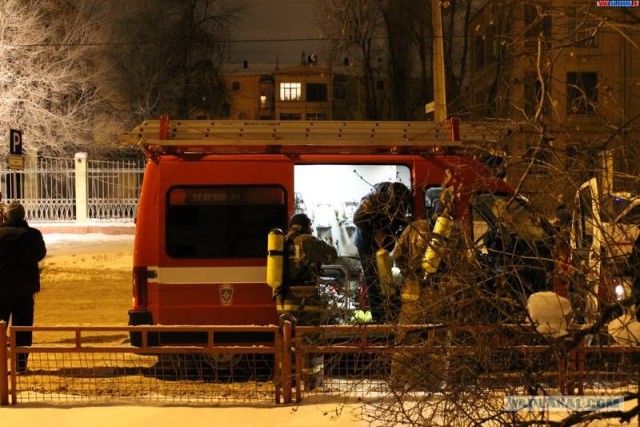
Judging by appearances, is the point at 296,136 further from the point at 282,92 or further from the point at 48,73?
the point at 282,92

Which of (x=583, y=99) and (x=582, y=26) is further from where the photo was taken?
(x=583, y=99)

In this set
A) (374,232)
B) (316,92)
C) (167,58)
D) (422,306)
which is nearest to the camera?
(422,306)

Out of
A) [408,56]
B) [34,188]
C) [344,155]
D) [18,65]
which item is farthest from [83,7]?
[344,155]

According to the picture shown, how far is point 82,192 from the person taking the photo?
70.8 feet

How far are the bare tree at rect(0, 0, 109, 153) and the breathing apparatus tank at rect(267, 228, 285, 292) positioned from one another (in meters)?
16.9

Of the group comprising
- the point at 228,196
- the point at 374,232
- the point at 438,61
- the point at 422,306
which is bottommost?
the point at 422,306

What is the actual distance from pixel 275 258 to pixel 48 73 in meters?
18.0

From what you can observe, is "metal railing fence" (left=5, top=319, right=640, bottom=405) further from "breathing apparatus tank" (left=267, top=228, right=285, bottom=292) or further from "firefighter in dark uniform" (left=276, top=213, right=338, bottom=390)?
"breathing apparatus tank" (left=267, top=228, right=285, bottom=292)

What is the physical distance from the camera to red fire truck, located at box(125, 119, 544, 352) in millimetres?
7367

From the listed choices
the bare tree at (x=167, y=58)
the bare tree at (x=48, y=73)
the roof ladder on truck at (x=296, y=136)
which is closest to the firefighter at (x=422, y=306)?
the roof ladder on truck at (x=296, y=136)

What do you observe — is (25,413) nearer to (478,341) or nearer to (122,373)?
(122,373)

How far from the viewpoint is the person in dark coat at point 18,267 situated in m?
7.78

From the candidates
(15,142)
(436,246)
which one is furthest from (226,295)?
(15,142)

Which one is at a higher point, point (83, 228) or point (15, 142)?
point (15, 142)
